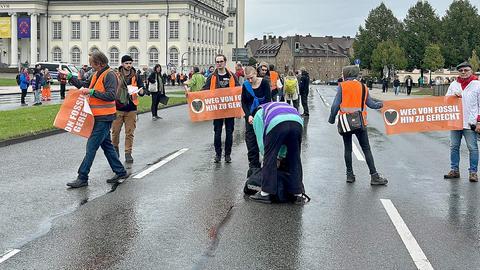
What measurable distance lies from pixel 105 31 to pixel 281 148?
10030cm

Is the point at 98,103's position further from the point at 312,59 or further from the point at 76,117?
the point at 312,59

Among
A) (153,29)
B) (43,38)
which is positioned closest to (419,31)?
(153,29)

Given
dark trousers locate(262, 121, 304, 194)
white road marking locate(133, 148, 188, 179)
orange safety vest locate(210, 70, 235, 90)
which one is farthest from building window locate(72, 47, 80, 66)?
dark trousers locate(262, 121, 304, 194)

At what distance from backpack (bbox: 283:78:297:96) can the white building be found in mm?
77838

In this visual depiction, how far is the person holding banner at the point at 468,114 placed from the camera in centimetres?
1080

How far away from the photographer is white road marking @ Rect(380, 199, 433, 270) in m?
6.25

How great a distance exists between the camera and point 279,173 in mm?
9055

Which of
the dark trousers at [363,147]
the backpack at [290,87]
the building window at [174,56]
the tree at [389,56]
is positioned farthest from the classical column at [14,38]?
the dark trousers at [363,147]

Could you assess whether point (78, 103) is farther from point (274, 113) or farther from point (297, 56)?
point (297, 56)

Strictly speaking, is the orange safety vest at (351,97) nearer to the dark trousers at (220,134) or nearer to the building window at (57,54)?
the dark trousers at (220,134)

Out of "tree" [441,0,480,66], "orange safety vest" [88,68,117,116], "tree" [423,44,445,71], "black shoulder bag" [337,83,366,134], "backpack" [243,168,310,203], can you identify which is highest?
"tree" [441,0,480,66]

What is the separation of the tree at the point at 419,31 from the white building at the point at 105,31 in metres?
35.2

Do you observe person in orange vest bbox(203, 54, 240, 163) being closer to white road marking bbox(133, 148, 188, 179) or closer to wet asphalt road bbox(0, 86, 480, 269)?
wet asphalt road bbox(0, 86, 480, 269)

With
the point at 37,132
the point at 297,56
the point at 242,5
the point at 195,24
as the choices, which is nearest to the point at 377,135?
the point at 37,132
